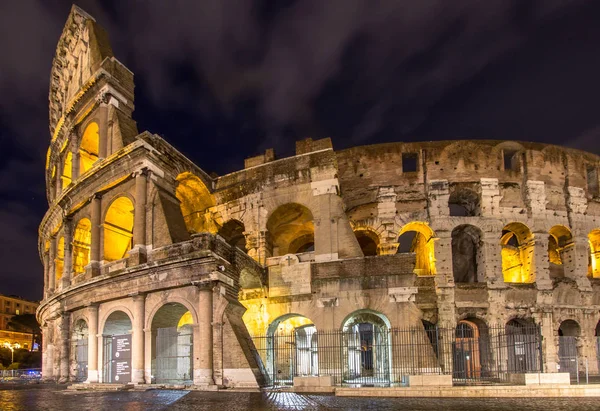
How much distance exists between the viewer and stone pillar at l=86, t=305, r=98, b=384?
17.1 meters

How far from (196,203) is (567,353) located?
53.8ft

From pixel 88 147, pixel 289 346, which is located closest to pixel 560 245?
pixel 289 346

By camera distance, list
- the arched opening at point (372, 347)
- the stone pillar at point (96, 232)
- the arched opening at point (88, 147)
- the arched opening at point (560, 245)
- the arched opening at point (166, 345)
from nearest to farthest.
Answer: the arched opening at point (166, 345) < the arched opening at point (372, 347) < the stone pillar at point (96, 232) < the arched opening at point (88, 147) < the arched opening at point (560, 245)

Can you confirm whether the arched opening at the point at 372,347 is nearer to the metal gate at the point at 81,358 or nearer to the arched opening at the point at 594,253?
the metal gate at the point at 81,358

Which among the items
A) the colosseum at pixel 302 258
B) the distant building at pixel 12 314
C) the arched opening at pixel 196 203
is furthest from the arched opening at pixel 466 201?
the distant building at pixel 12 314

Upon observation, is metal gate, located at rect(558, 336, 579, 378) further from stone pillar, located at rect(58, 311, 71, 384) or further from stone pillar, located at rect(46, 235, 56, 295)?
stone pillar, located at rect(46, 235, 56, 295)

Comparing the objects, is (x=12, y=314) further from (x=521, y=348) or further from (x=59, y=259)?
(x=521, y=348)

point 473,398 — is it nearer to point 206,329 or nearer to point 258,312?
point 206,329

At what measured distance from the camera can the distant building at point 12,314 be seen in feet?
210

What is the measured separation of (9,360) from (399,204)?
43.0m

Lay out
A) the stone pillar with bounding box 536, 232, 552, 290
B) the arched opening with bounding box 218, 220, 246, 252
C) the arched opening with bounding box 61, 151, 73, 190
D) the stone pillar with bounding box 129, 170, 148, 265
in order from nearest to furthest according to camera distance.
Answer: the stone pillar with bounding box 129, 170, 148, 265
the stone pillar with bounding box 536, 232, 552, 290
the arched opening with bounding box 218, 220, 246, 252
the arched opening with bounding box 61, 151, 73, 190

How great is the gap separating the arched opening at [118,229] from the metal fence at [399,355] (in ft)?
20.6

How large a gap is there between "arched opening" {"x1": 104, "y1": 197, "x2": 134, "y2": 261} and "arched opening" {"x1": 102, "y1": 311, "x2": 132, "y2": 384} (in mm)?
2399

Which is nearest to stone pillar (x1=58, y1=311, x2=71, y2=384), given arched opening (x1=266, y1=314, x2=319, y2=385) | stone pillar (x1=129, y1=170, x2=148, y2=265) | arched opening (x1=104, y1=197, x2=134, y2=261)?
arched opening (x1=104, y1=197, x2=134, y2=261)
